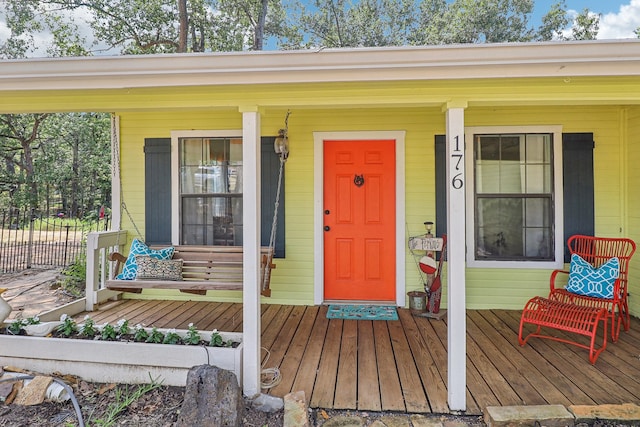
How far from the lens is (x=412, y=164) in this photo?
13.6ft

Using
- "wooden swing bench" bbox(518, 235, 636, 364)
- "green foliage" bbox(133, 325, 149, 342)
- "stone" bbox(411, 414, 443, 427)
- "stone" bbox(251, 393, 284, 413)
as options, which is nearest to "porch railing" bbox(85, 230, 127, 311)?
"green foliage" bbox(133, 325, 149, 342)

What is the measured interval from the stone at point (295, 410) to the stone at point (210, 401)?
0.87ft

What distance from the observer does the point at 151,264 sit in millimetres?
3713

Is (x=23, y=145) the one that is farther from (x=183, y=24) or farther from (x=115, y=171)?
(x=115, y=171)

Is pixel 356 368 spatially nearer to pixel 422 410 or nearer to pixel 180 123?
pixel 422 410

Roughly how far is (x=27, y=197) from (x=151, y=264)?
26.6 feet

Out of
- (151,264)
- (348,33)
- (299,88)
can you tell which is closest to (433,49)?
(299,88)

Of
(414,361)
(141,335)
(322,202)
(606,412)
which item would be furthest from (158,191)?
(606,412)

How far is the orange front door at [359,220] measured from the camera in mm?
4223

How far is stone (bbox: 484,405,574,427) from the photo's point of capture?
205 centimetres

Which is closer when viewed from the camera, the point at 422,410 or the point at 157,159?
the point at 422,410

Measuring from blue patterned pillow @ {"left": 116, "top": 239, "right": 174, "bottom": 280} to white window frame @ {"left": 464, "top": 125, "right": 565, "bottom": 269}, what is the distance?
321 cm

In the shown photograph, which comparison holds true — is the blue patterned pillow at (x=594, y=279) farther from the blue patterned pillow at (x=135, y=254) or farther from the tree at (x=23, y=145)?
the tree at (x=23, y=145)

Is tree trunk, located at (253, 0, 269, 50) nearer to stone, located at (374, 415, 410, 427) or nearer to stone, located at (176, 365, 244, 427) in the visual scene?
stone, located at (176, 365, 244, 427)
